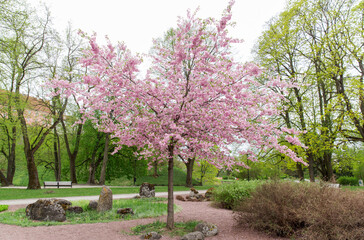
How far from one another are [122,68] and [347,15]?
14.4m

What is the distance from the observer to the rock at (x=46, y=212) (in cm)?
835

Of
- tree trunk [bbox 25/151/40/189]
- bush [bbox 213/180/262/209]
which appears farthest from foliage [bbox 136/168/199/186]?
bush [bbox 213/180/262/209]

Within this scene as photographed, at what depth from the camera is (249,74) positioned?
611 cm

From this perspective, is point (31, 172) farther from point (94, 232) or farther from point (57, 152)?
point (94, 232)

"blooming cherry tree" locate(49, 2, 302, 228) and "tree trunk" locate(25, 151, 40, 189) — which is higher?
"blooming cherry tree" locate(49, 2, 302, 228)

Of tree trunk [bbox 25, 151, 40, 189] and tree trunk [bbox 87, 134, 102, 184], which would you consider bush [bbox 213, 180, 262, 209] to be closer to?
tree trunk [bbox 25, 151, 40, 189]

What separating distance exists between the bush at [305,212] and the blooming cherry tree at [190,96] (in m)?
0.96

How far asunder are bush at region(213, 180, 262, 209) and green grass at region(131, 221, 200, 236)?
3.35 metres

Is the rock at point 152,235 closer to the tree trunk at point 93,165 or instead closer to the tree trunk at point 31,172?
the tree trunk at point 31,172

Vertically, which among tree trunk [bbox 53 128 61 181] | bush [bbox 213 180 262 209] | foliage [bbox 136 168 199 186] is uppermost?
tree trunk [bbox 53 128 61 181]

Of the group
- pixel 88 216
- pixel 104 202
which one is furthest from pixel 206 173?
pixel 88 216

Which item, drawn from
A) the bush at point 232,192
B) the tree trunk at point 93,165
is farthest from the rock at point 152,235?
the tree trunk at point 93,165

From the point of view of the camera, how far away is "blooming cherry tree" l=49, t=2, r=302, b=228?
5887 mm

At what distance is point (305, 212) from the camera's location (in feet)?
17.7
